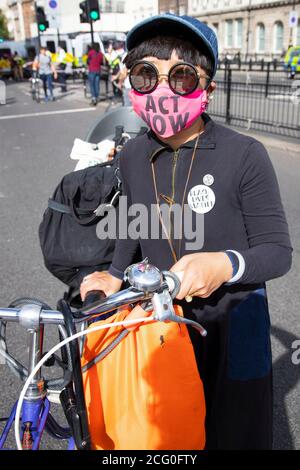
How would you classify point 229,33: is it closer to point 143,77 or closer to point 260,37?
point 260,37

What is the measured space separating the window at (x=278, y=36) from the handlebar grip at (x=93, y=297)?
47.6 m

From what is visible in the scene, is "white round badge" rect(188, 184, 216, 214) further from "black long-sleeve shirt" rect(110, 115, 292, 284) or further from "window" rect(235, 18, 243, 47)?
"window" rect(235, 18, 243, 47)

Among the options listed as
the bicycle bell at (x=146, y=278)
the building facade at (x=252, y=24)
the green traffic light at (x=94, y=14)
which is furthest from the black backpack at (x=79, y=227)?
the building facade at (x=252, y=24)

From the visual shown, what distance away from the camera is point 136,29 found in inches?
53.4

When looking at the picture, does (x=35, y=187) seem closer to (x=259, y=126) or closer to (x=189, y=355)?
(x=259, y=126)

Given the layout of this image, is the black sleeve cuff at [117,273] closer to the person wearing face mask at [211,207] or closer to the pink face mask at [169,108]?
the person wearing face mask at [211,207]

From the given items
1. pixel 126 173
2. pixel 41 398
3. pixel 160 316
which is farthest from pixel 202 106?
pixel 41 398

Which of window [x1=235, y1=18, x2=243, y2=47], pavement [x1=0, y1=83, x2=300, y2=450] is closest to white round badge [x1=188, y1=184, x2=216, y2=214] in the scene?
pavement [x1=0, y1=83, x2=300, y2=450]

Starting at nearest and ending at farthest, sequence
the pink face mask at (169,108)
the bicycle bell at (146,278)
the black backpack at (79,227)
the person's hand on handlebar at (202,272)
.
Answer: the bicycle bell at (146,278) < the person's hand on handlebar at (202,272) < the pink face mask at (169,108) < the black backpack at (79,227)

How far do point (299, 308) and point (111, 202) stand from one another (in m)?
2.11

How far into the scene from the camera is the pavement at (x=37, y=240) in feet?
9.04

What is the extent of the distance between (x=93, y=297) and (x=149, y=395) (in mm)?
378

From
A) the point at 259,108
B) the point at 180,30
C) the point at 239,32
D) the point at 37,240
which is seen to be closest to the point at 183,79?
the point at 180,30

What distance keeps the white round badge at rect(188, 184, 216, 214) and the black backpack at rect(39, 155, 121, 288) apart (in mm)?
812
